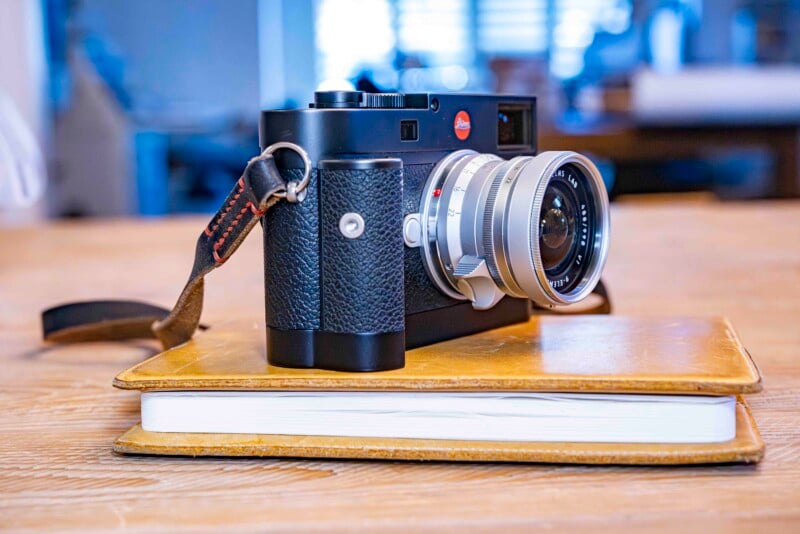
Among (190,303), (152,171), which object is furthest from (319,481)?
(152,171)

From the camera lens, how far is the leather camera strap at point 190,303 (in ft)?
1.80

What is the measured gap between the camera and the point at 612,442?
50cm

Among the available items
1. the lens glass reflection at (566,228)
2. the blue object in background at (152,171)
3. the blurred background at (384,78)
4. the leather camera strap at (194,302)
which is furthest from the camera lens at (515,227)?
the blue object in background at (152,171)

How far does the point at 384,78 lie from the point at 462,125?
3030 millimetres

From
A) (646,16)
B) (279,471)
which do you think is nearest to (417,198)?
(279,471)

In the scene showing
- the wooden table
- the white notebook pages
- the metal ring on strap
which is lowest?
the wooden table

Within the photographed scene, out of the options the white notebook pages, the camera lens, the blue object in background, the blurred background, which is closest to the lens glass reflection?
the camera lens

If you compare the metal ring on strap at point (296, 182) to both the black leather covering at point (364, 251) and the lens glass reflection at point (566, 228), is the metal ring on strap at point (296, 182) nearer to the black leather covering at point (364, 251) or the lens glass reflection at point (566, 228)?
the black leather covering at point (364, 251)

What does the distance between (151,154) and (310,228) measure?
3342mm

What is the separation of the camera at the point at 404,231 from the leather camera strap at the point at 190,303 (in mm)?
13

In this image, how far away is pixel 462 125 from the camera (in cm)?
65

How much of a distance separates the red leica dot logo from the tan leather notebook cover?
0.13 m

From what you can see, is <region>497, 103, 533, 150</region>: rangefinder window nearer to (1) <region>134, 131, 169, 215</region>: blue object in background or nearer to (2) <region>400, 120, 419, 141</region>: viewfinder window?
(2) <region>400, 120, 419, 141</region>: viewfinder window

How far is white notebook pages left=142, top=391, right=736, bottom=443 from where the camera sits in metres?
0.50
